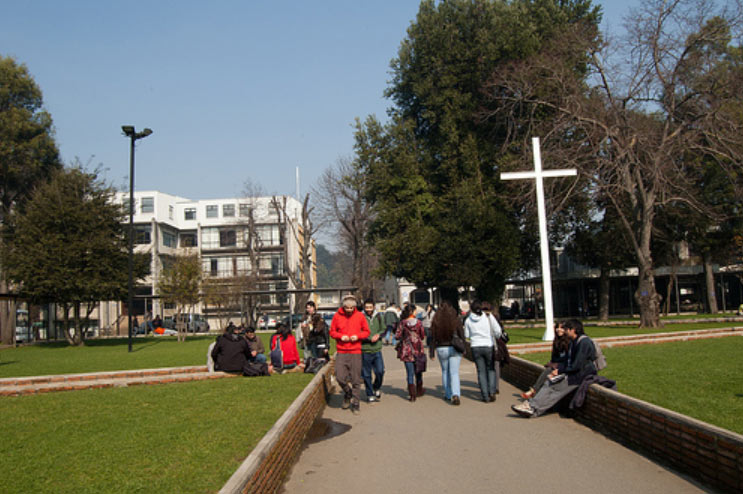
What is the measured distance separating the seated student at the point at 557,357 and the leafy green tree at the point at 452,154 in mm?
23201

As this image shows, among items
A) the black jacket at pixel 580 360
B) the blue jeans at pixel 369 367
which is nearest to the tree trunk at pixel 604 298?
the blue jeans at pixel 369 367

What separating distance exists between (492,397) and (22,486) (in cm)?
771

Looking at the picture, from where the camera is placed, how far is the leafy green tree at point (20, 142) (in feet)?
126

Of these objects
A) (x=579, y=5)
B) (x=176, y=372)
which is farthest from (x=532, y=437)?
(x=579, y=5)

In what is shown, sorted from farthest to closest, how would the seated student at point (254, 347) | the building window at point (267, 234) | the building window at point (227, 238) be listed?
the building window at point (267, 234), the building window at point (227, 238), the seated student at point (254, 347)

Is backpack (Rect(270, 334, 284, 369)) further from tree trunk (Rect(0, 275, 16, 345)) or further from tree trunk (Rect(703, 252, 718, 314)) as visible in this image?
tree trunk (Rect(703, 252, 718, 314))

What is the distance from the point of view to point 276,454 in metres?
6.35

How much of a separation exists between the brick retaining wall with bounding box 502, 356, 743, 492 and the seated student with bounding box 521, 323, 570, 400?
2.68 feet

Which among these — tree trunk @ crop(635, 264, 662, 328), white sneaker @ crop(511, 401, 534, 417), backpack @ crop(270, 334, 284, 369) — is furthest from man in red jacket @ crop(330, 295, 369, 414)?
tree trunk @ crop(635, 264, 662, 328)

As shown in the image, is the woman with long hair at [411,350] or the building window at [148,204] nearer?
the woman with long hair at [411,350]

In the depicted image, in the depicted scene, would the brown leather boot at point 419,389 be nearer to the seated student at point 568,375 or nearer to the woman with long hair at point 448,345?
the woman with long hair at point 448,345

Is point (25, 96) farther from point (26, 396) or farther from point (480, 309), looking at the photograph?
point (480, 309)

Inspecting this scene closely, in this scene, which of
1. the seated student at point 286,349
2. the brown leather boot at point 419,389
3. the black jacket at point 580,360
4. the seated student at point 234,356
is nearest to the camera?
the black jacket at point 580,360

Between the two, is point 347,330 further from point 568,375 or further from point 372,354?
point 568,375
